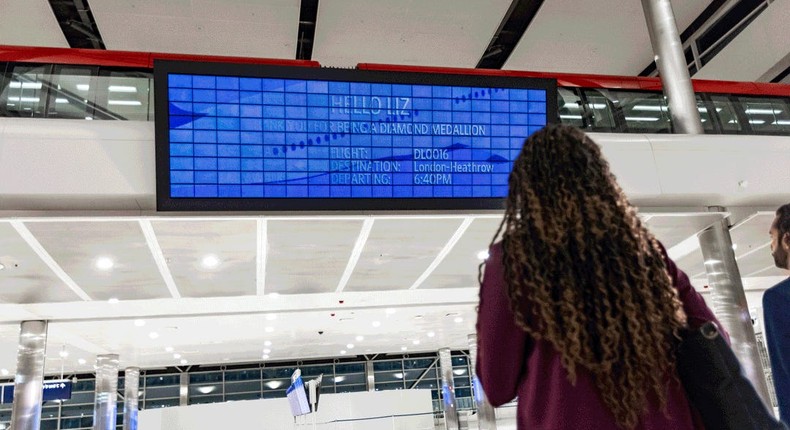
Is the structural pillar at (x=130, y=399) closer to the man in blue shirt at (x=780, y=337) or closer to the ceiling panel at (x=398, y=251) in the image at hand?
the ceiling panel at (x=398, y=251)

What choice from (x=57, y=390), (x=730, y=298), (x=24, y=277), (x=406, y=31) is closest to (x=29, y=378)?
(x=24, y=277)

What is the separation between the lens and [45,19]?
11.7m

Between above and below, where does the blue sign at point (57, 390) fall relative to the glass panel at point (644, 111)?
below

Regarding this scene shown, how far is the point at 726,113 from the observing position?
8.15 meters

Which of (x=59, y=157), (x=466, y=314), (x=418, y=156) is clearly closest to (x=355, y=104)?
(x=418, y=156)

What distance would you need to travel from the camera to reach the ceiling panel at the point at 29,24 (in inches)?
443

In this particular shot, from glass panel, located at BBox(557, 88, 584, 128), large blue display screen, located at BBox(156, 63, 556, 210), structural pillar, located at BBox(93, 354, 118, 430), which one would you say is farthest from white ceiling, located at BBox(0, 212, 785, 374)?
large blue display screen, located at BBox(156, 63, 556, 210)

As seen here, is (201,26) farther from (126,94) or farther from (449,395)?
(449,395)

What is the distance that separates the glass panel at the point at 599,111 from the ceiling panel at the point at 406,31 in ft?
16.6

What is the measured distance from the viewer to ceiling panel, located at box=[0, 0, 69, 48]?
11250 mm

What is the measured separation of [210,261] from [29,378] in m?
5.77

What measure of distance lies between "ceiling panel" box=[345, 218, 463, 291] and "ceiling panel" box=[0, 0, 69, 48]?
7380mm

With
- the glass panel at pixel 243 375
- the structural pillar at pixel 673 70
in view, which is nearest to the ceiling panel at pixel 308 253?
the structural pillar at pixel 673 70

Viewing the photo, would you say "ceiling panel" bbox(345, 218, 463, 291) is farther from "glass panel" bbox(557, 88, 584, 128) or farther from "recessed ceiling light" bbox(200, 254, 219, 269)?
"recessed ceiling light" bbox(200, 254, 219, 269)
